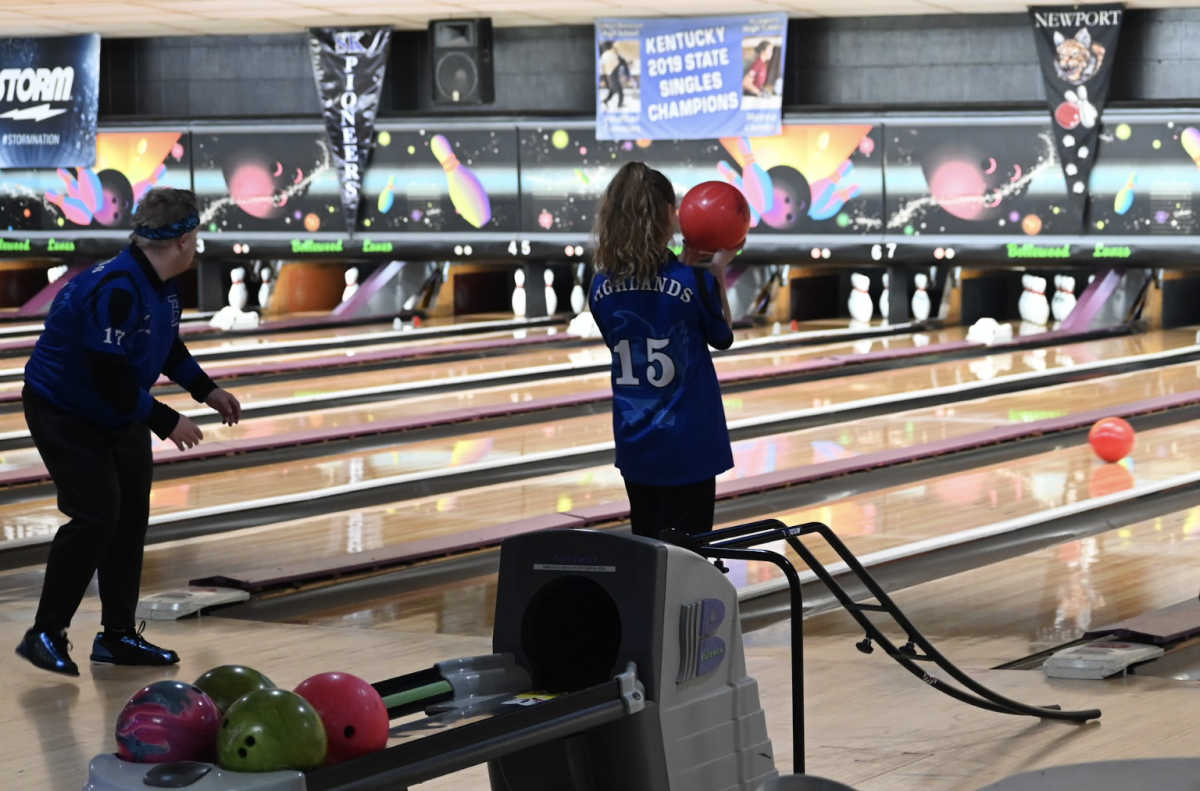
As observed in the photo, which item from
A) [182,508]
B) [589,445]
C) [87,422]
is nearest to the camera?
[87,422]

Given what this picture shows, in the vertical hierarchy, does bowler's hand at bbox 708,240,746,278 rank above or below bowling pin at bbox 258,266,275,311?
above

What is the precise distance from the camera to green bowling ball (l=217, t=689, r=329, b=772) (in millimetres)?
1906

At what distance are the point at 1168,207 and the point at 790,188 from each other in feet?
7.98

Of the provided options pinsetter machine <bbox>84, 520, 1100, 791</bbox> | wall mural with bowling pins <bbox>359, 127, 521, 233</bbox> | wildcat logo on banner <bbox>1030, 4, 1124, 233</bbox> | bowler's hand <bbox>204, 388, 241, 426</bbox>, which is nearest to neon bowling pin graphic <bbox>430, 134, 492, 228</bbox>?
wall mural with bowling pins <bbox>359, 127, 521, 233</bbox>

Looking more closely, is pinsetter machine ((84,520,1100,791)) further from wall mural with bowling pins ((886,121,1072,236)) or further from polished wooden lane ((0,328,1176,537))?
wall mural with bowling pins ((886,121,1072,236))

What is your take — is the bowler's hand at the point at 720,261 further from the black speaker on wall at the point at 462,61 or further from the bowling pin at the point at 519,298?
the bowling pin at the point at 519,298

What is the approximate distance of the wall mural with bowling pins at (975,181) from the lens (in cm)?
1059

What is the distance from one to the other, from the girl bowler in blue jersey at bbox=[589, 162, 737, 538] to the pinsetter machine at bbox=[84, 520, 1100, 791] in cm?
74

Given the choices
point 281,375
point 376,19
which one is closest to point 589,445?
point 281,375

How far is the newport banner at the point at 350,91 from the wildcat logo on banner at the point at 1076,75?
4.55m

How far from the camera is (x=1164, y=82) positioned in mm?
10453

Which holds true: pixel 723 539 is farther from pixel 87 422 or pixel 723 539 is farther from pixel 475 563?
pixel 475 563

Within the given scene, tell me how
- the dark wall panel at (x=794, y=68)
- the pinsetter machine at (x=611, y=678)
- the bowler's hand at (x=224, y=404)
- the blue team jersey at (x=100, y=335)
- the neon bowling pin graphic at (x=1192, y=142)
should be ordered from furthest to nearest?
the dark wall panel at (x=794, y=68)
the neon bowling pin graphic at (x=1192, y=142)
the bowler's hand at (x=224, y=404)
the blue team jersey at (x=100, y=335)
the pinsetter machine at (x=611, y=678)

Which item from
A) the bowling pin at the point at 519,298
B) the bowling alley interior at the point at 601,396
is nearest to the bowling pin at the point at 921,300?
the bowling alley interior at the point at 601,396
